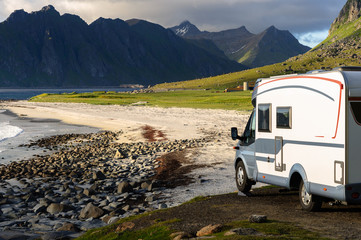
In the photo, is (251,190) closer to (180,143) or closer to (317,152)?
(317,152)

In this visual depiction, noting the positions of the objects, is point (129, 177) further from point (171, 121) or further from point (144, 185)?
point (171, 121)

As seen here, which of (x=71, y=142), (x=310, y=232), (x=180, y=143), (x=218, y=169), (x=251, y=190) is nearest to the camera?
(x=310, y=232)

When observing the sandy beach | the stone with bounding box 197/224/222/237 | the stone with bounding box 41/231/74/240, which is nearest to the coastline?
the stone with bounding box 41/231/74/240

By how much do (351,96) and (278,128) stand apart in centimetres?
292

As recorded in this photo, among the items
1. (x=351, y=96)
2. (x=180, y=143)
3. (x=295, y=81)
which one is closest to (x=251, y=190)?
(x=295, y=81)

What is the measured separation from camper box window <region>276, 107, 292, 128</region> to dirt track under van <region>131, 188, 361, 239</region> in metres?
2.32

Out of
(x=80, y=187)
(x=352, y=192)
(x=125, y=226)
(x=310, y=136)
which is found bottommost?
(x=80, y=187)

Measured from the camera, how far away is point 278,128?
12.4 meters

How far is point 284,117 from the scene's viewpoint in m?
12.2

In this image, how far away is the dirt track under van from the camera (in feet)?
31.2

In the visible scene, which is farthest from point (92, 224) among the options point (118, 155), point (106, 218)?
point (118, 155)

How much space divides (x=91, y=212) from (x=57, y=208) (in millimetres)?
1532

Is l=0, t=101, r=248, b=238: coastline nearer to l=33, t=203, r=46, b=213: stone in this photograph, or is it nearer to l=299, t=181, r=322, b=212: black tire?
l=33, t=203, r=46, b=213: stone

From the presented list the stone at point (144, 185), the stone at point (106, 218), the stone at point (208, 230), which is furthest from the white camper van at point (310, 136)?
the stone at point (144, 185)
